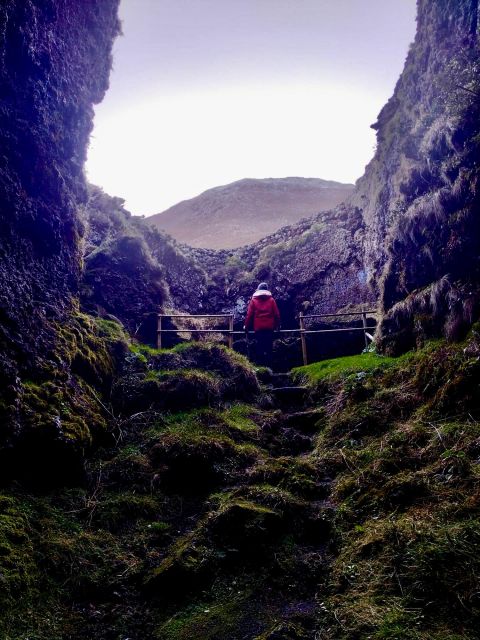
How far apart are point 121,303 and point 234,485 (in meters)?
7.73

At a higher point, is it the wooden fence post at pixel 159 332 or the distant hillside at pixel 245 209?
the distant hillside at pixel 245 209

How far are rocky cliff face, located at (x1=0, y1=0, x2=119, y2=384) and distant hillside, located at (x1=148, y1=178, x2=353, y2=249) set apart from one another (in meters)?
26.0

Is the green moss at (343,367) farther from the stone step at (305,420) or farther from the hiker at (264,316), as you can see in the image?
the hiker at (264,316)

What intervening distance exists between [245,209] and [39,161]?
3925 centimetres

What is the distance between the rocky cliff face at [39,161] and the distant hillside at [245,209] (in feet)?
85.4

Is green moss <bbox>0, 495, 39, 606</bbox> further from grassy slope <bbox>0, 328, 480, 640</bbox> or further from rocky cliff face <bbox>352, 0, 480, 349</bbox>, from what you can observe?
rocky cliff face <bbox>352, 0, 480, 349</bbox>

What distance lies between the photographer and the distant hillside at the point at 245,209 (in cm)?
3922

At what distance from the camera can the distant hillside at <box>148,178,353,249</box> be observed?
39219mm

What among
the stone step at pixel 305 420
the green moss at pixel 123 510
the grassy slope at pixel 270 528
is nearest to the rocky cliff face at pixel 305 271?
the stone step at pixel 305 420

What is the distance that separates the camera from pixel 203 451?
6191 mm

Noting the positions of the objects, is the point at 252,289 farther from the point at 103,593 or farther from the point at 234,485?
the point at 103,593

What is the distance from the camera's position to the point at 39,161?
713 centimetres

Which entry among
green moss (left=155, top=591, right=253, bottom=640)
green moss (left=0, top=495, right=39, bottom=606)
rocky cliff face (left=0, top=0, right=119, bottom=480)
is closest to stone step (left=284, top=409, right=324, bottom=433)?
rocky cliff face (left=0, top=0, right=119, bottom=480)

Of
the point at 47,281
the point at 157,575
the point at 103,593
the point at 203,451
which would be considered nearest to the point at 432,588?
the point at 157,575
